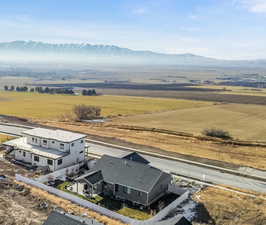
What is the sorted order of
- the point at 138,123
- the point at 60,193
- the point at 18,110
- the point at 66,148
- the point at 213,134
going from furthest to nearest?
the point at 18,110 < the point at 138,123 < the point at 213,134 < the point at 66,148 < the point at 60,193

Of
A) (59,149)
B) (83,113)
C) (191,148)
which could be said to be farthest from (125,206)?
(83,113)

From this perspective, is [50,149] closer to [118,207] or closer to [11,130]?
[118,207]

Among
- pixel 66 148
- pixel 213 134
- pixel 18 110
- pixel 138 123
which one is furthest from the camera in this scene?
pixel 18 110

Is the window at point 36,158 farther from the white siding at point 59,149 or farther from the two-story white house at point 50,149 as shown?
the white siding at point 59,149

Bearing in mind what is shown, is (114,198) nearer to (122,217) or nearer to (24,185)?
(122,217)

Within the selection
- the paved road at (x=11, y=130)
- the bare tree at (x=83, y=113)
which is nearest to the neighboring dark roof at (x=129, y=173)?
the paved road at (x=11, y=130)

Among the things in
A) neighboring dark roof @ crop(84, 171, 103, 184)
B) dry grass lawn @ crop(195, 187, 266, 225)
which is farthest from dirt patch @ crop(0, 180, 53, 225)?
dry grass lawn @ crop(195, 187, 266, 225)

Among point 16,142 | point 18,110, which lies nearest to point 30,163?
point 16,142
